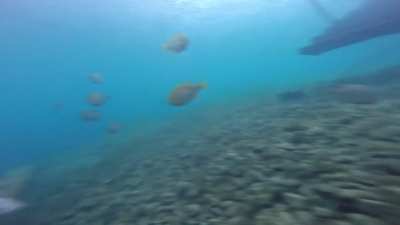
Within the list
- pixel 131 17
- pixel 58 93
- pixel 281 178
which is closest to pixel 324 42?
pixel 281 178

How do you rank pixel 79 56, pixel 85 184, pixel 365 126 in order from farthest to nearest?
pixel 79 56 < pixel 85 184 < pixel 365 126

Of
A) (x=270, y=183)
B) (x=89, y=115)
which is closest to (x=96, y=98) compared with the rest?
(x=89, y=115)

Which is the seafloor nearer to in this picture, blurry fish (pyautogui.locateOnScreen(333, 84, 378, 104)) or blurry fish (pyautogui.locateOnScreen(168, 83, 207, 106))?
blurry fish (pyautogui.locateOnScreen(333, 84, 378, 104))

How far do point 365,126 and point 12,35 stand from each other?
2764cm

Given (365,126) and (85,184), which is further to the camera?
(85,184)

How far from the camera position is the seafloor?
354cm

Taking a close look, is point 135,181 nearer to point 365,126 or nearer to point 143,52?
point 365,126

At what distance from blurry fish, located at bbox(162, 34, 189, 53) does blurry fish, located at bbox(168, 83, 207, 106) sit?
1468mm

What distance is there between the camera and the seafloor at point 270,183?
354cm

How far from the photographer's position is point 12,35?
2772 cm

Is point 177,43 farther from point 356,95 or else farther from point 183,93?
point 356,95

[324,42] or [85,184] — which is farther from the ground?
[324,42]

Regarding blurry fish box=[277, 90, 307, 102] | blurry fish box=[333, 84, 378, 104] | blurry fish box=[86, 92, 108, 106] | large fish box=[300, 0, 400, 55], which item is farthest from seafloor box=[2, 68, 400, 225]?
blurry fish box=[277, 90, 307, 102]

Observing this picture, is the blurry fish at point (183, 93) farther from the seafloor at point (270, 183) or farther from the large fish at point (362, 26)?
the large fish at point (362, 26)
